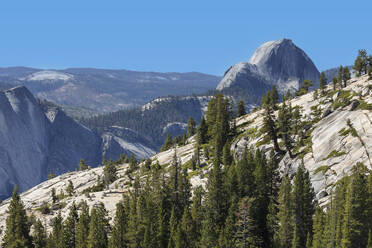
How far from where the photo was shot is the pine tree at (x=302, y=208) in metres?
77.8

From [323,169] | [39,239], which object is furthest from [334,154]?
[39,239]

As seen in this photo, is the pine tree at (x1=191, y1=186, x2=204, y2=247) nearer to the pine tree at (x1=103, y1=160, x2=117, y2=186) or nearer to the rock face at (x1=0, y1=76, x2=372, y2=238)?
the rock face at (x1=0, y1=76, x2=372, y2=238)

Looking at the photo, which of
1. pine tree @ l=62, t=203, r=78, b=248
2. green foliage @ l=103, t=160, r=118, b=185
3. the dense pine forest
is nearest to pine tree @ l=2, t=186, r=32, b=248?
the dense pine forest

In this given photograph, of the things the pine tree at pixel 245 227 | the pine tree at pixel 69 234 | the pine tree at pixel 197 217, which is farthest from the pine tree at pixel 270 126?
the pine tree at pixel 69 234

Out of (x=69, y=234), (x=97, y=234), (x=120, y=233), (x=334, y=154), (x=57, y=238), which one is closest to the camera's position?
(x=97, y=234)

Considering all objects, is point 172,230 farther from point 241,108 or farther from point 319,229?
point 241,108

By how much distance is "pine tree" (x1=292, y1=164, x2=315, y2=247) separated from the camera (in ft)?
255

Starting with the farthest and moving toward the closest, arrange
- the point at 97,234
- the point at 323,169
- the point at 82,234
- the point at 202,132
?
the point at 202,132 → the point at 323,169 → the point at 82,234 → the point at 97,234

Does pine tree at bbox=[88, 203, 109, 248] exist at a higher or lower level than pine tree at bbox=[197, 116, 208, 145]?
lower

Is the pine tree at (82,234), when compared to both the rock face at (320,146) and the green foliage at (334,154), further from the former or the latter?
the green foliage at (334,154)

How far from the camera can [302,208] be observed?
79.6m

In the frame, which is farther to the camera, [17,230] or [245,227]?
[17,230]

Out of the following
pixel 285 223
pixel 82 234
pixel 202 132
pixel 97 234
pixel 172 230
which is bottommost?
pixel 82 234

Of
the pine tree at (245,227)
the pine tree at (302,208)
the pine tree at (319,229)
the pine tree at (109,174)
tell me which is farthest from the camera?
the pine tree at (109,174)
